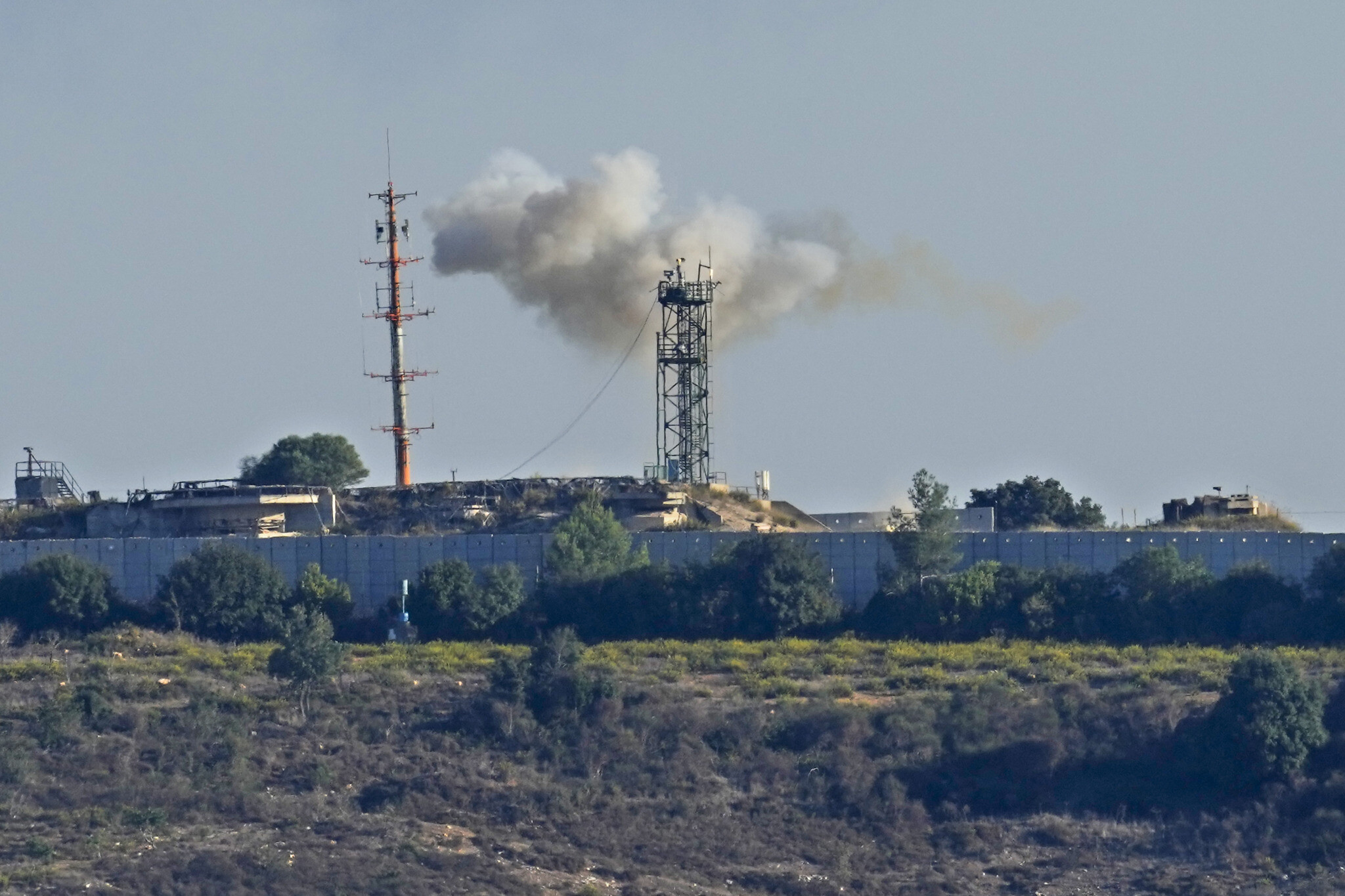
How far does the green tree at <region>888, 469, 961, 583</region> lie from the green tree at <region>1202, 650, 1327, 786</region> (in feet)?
43.0

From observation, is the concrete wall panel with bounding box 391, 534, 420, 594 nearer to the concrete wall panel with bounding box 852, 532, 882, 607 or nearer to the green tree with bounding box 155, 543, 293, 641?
the green tree with bounding box 155, 543, 293, 641

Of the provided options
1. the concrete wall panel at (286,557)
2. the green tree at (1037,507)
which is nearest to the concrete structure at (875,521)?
the green tree at (1037,507)

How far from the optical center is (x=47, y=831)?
50.7 m

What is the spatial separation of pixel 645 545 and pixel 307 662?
13.8 meters

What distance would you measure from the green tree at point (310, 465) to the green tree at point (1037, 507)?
772 inches

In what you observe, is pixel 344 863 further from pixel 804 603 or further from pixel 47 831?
pixel 804 603

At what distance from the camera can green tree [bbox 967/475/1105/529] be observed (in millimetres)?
81375

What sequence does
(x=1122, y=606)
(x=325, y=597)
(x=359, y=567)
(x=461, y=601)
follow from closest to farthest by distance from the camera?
(x=1122, y=606) → (x=461, y=601) → (x=325, y=597) → (x=359, y=567)

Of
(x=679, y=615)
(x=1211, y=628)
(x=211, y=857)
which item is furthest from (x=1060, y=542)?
(x=211, y=857)

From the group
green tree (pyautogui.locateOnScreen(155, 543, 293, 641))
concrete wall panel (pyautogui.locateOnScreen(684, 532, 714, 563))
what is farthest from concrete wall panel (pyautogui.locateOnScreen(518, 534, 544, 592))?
green tree (pyautogui.locateOnScreen(155, 543, 293, 641))

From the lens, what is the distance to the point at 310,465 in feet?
259

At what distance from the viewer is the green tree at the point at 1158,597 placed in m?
64.9

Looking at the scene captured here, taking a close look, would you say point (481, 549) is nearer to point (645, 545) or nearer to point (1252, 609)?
point (645, 545)

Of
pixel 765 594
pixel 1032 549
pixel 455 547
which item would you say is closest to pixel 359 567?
pixel 455 547
